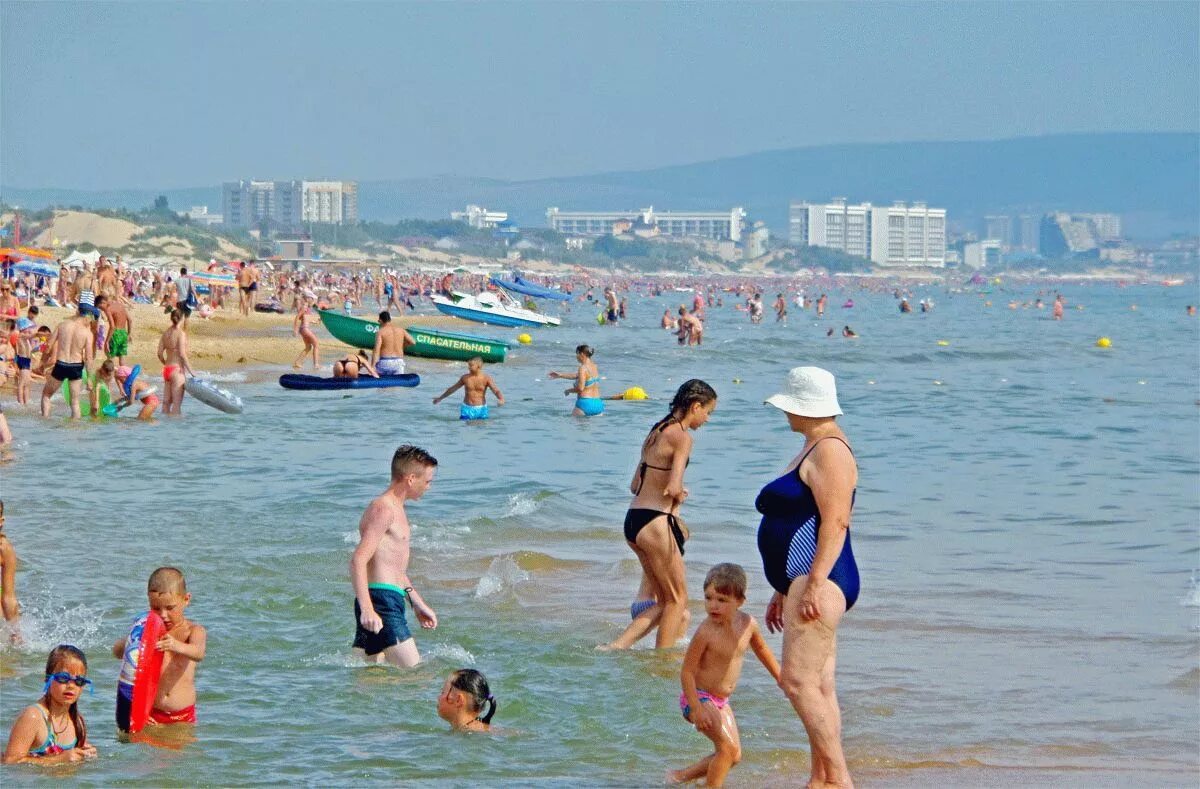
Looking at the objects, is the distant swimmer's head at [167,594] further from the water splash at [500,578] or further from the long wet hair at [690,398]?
the water splash at [500,578]

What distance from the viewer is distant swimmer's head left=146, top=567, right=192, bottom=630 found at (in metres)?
6.04

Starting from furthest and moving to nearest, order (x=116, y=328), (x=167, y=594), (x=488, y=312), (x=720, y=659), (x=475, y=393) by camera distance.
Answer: (x=488, y=312)
(x=116, y=328)
(x=475, y=393)
(x=167, y=594)
(x=720, y=659)

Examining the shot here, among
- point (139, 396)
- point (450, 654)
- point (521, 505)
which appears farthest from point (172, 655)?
point (139, 396)

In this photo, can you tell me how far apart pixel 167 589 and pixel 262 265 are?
9175 cm

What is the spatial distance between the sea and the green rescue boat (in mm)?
7842

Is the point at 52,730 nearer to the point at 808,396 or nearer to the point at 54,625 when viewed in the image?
the point at 54,625

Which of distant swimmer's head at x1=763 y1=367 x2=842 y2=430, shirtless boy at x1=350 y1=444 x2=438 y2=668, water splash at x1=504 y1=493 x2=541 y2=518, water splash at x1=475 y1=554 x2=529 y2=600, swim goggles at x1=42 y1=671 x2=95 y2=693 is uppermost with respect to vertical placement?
distant swimmer's head at x1=763 y1=367 x2=842 y2=430

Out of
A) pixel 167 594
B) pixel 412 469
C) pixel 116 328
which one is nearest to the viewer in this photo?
pixel 167 594

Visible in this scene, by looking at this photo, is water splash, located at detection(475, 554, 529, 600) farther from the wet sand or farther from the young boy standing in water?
the wet sand

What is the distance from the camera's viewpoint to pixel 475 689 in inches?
269

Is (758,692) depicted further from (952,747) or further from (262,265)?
(262,265)

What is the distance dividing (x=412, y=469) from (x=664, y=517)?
5.04 ft

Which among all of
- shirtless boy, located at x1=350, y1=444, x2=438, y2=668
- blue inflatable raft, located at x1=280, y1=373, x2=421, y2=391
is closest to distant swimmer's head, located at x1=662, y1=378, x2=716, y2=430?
shirtless boy, located at x1=350, y1=444, x2=438, y2=668

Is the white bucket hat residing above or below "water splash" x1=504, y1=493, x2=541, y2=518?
above
